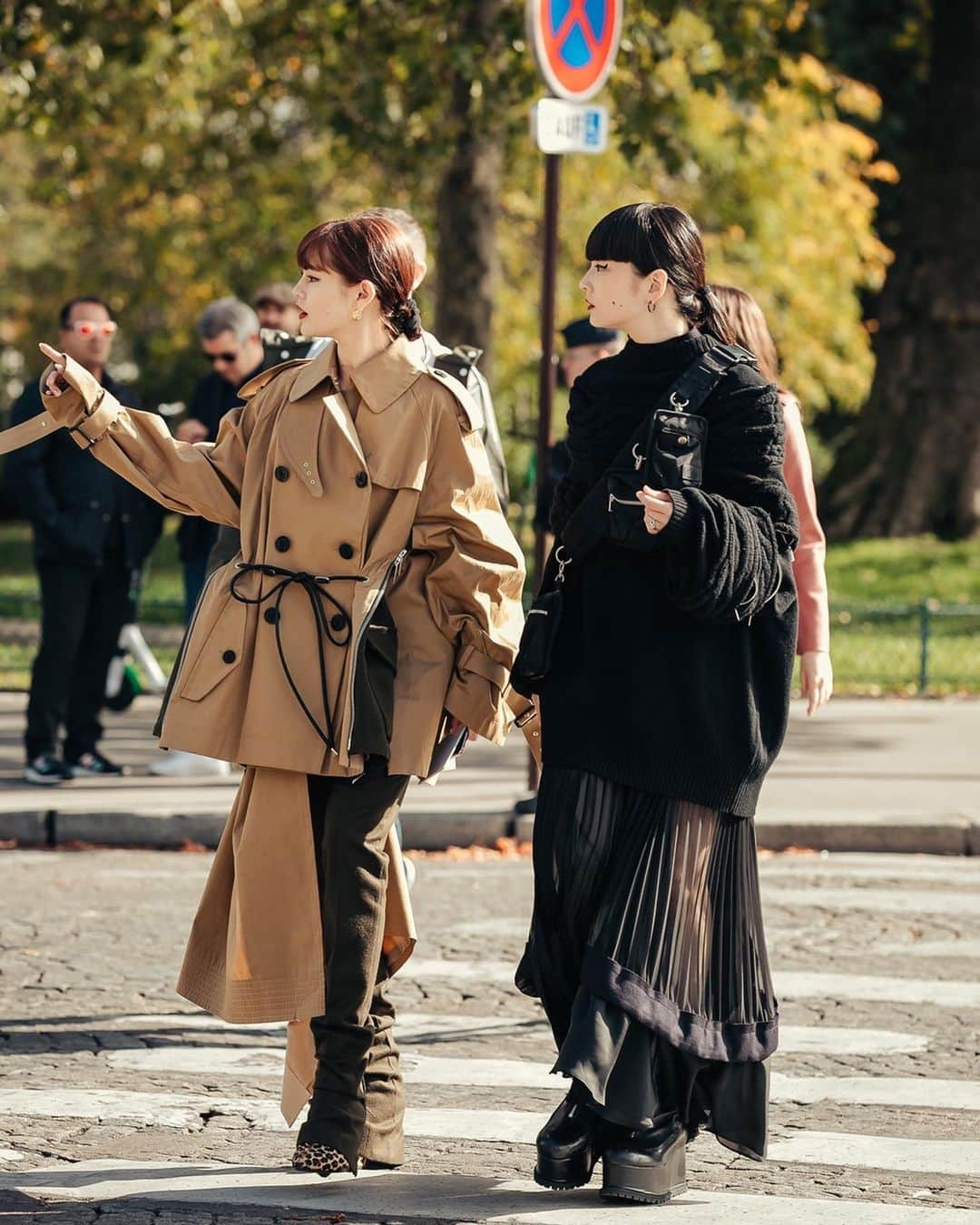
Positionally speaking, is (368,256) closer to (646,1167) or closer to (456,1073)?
(646,1167)

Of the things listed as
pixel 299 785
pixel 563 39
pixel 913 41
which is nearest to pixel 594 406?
pixel 299 785

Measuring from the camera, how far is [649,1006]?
4.20m

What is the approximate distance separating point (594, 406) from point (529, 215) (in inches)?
775

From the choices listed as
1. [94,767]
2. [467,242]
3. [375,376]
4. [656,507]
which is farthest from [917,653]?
[656,507]

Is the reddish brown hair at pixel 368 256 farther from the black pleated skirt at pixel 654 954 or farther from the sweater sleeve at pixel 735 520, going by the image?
the black pleated skirt at pixel 654 954

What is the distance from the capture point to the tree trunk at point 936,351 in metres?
23.5

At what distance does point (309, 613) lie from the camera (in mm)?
4414

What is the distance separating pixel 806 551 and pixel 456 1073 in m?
1.55

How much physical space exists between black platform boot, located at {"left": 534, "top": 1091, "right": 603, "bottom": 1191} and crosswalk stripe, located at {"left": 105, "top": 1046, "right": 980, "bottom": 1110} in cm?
93

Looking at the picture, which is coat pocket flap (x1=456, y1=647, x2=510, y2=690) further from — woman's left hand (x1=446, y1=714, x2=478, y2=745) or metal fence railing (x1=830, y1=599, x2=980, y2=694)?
metal fence railing (x1=830, y1=599, x2=980, y2=694)

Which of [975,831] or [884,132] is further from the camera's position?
[884,132]

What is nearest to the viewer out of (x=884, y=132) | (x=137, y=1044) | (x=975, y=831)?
(x=137, y=1044)

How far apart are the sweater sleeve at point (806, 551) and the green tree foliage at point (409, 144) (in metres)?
9.93

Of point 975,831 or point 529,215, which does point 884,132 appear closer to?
point 529,215
